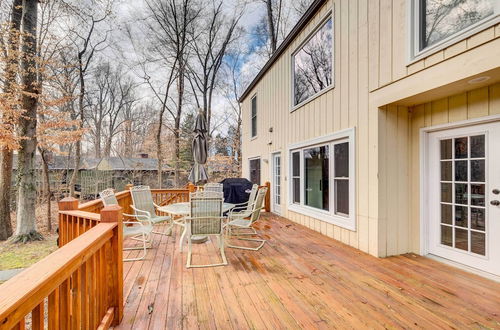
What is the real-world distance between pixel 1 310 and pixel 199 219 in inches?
102

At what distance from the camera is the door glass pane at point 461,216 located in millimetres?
3093

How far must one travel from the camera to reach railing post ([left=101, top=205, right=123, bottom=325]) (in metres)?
2.01

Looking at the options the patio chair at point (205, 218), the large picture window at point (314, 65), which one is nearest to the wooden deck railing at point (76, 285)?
the patio chair at point (205, 218)

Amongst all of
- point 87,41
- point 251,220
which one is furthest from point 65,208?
point 87,41

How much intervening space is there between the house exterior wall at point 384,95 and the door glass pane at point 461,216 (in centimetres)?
54

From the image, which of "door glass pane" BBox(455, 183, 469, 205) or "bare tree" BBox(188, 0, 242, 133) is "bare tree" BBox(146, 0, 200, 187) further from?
"door glass pane" BBox(455, 183, 469, 205)

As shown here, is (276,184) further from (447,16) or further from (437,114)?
(447,16)

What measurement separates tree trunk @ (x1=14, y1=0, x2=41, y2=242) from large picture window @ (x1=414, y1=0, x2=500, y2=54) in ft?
26.9

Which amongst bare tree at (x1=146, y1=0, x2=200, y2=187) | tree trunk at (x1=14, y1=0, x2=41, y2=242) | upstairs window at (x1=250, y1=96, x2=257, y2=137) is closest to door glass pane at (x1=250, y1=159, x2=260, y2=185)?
upstairs window at (x1=250, y1=96, x2=257, y2=137)

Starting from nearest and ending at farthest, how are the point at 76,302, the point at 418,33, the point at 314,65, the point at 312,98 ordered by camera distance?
the point at 76,302
the point at 418,33
the point at 312,98
the point at 314,65

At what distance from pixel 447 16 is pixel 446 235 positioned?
2808 millimetres

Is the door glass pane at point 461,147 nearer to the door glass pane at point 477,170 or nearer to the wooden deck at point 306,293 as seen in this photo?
the door glass pane at point 477,170

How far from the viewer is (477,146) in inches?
116

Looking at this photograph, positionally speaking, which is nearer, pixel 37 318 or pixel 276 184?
pixel 37 318
